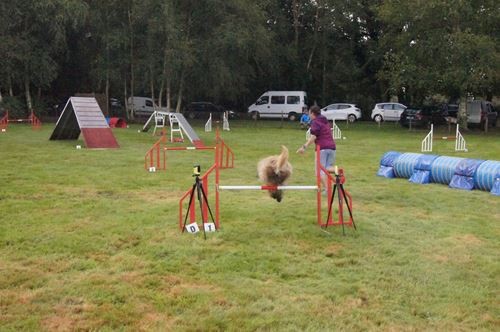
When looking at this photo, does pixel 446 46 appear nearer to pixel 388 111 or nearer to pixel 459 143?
pixel 459 143

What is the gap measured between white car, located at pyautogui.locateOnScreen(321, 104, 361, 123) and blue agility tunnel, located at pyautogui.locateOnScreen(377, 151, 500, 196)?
23667mm

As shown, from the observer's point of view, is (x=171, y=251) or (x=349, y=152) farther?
(x=349, y=152)

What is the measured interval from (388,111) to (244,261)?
31.0 metres

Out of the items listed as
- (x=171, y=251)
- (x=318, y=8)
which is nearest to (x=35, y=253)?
(x=171, y=251)

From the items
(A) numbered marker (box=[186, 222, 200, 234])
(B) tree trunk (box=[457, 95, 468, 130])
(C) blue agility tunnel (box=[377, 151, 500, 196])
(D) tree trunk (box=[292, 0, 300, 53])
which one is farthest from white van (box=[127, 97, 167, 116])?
(A) numbered marker (box=[186, 222, 200, 234])

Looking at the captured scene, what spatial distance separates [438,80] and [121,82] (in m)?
18.1

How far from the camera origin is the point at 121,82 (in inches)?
1313

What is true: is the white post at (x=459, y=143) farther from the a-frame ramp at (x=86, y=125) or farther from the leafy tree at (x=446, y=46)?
the a-frame ramp at (x=86, y=125)

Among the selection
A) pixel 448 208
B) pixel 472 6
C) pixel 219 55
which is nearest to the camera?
pixel 448 208

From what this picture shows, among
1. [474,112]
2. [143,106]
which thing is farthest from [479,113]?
[143,106]

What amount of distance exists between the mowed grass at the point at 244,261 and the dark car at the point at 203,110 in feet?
92.6

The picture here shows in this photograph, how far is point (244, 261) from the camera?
5.67 m

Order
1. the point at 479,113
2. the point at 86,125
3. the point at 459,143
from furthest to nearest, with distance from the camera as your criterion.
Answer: the point at 479,113
the point at 459,143
the point at 86,125

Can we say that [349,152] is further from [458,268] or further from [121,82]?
[121,82]
